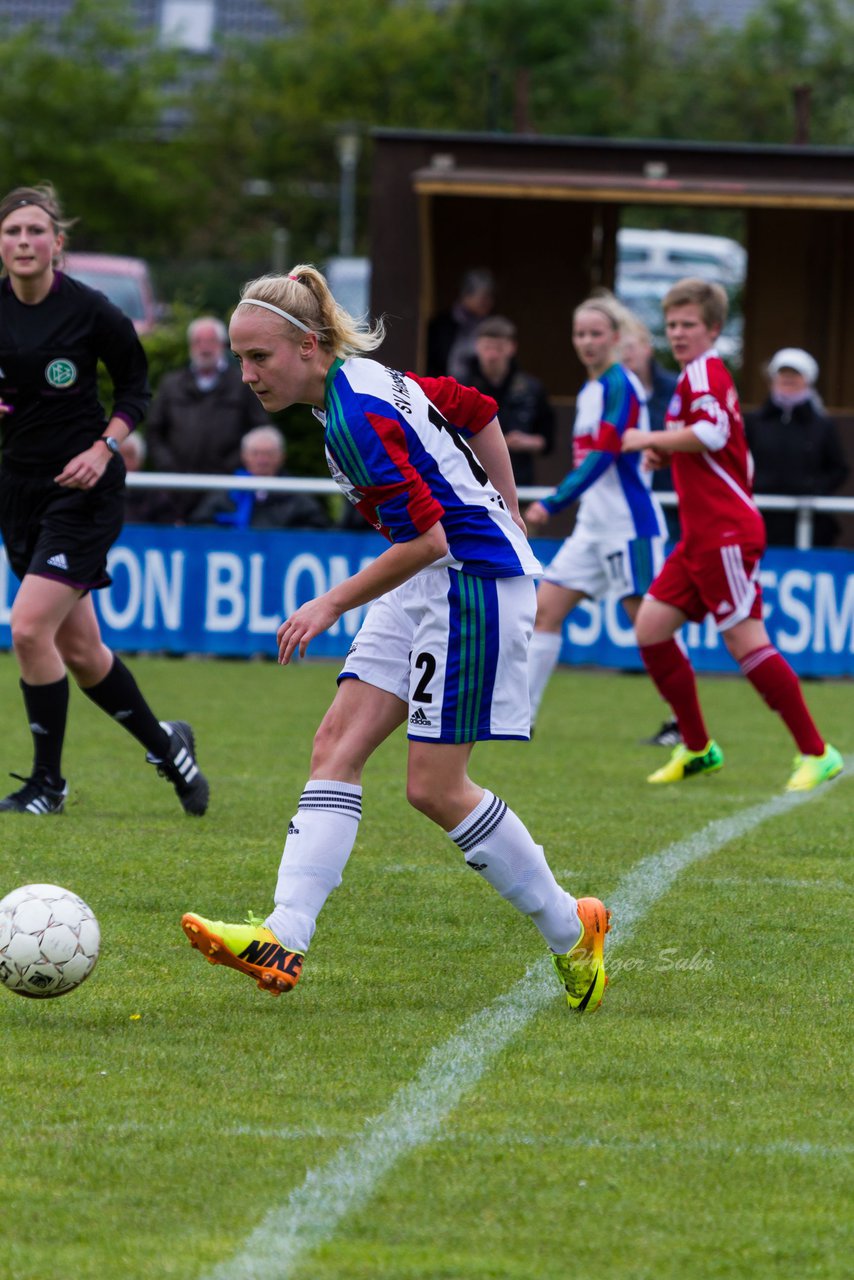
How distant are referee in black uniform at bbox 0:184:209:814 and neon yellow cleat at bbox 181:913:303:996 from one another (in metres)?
2.72

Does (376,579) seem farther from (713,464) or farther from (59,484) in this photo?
(713,464)

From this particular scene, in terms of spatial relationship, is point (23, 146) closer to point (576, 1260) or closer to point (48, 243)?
point (48, 243)

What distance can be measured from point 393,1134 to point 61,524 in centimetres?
386

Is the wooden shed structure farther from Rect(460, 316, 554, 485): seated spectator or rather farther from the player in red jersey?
the player in red jersey

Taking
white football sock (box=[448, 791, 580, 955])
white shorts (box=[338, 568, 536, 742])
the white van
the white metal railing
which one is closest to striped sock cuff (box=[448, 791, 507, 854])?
white football sock (box=[448, 791, 580, 955])

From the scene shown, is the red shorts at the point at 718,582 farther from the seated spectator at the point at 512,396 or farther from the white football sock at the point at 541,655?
the seated spectator at the point at 512,396

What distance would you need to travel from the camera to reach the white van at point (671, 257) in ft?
85.4

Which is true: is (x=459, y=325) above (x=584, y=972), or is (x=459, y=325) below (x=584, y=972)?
above

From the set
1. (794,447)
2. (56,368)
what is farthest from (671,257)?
(56,368)

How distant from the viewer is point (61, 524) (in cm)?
712

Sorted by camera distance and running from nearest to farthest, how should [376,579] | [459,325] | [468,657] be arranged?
[376,579] → [468,657] → [459,325]

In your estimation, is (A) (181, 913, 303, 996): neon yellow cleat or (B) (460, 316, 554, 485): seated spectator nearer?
(A) (181, 913, 303, 996): neon yellow cleat

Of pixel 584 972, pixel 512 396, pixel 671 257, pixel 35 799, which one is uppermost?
pixel 671 257

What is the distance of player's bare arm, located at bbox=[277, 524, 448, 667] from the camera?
4.42 m
